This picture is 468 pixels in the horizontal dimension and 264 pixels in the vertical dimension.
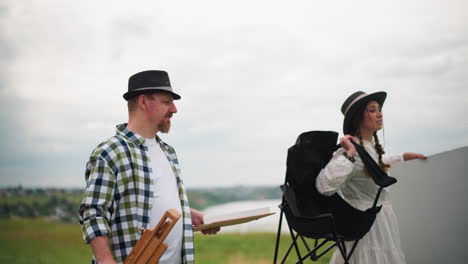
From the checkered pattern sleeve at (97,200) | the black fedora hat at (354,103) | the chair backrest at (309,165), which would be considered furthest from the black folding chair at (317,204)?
the checkered pattern sleeve at (97,200)

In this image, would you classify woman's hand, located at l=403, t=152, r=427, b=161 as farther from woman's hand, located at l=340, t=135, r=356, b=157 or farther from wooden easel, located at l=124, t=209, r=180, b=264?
wooden easel, located at l=124, t=209, r=180, b=264

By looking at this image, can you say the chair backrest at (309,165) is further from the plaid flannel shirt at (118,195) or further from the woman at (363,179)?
the plaid flannel shirt at (118,195)

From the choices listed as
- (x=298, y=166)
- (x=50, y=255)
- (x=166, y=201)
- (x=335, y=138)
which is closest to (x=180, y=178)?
(x=166, y=201)

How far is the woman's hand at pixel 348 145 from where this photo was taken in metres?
2.70

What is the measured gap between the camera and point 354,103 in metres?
2.94

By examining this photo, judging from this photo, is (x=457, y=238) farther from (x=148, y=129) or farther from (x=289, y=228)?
(x=148, y=129)

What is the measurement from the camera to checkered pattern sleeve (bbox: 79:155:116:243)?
1692mm

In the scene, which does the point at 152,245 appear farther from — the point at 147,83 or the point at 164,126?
the point at 147,83

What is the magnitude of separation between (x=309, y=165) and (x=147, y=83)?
120 cm

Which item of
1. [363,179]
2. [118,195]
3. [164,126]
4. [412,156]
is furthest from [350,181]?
[118,195]

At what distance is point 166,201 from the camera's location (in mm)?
1975

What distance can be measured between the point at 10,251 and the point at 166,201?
3978 mm

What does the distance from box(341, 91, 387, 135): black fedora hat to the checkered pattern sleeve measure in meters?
1.64

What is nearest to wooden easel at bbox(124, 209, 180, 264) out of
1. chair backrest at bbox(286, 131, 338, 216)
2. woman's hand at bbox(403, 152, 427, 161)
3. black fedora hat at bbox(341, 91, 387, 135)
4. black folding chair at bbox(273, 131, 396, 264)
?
black folding chair at bbox(273, 131, 396, 264)
